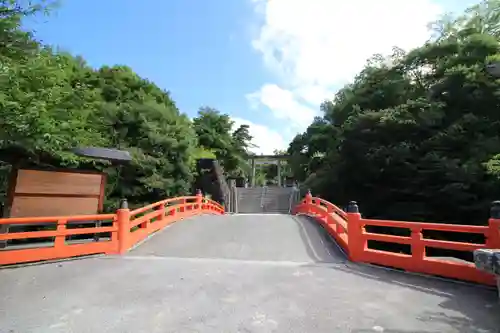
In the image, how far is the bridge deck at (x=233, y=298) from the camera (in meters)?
3.56

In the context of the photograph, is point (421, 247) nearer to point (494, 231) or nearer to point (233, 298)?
point (494, 231)

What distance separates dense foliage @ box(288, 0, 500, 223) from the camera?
12.9 meters

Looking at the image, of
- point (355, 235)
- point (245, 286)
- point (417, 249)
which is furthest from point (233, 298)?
point (355, 235)

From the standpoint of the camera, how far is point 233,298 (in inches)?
174

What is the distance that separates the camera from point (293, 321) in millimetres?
3650

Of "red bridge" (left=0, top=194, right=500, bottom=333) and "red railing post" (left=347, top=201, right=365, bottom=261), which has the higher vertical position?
"red railing post" (left=347, top=201, right=365, bottom=261)

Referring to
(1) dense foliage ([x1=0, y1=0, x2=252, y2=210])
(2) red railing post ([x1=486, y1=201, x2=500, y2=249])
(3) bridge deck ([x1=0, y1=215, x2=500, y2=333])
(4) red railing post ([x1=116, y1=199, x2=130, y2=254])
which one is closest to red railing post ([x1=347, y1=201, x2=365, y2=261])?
(3) bridge deck ([x1=0, y1=215, x2=500, y2=333])

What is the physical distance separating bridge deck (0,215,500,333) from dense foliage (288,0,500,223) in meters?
6.45

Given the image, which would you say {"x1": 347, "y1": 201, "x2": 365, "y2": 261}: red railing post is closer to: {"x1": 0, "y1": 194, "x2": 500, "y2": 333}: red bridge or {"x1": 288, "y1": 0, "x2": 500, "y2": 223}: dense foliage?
{"x1": 0, "y1": 194, "x2": 500, "y2": 333}: red bridge

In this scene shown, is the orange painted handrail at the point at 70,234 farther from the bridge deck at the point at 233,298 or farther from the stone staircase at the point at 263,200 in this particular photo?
the stone staircase at the point at 263,200

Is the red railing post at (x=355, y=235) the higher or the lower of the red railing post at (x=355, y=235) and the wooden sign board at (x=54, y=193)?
the lower

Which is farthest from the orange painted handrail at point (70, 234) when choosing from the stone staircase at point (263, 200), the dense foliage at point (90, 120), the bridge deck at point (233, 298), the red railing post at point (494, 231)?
the stone staircase at point (263, 200)

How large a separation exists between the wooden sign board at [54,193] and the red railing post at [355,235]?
20.8 feet

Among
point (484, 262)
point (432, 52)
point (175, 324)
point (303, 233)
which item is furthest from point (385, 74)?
point (175, 324)
